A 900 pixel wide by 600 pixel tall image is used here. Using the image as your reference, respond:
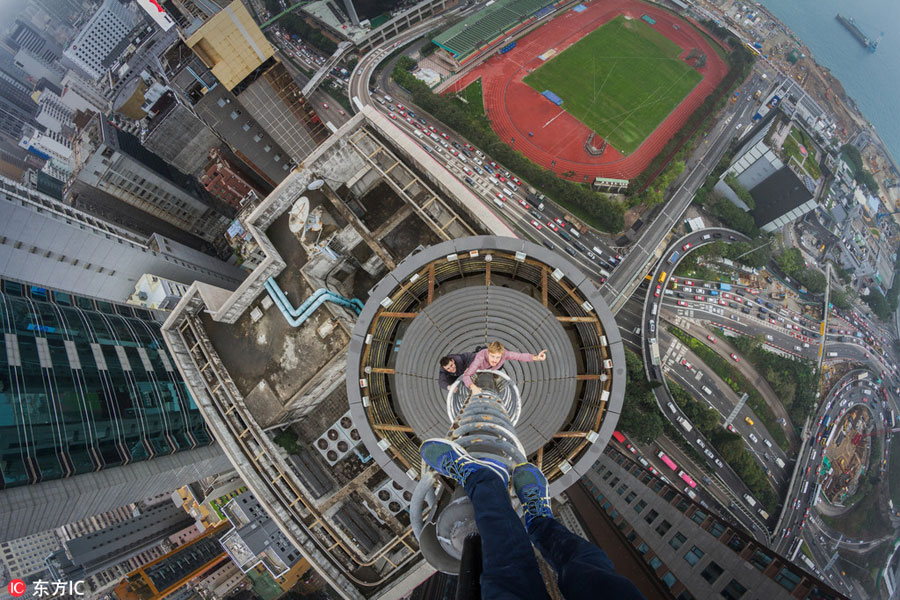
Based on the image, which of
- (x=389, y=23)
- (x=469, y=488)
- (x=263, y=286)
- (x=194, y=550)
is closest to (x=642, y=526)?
(x=469, y=488)

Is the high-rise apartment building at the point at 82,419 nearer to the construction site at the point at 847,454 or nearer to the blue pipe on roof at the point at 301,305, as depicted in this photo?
the blue pipe on roof at the point at 301,305

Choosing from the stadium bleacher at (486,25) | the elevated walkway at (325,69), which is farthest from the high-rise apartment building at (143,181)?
the stadium bleacher at (486,25)

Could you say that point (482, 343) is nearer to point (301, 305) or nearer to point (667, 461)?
point (301, 305)

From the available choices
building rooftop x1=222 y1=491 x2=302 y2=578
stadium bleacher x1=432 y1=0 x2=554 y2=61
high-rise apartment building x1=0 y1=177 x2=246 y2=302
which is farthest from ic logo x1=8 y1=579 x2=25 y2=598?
stadium bleacher x1=432 y1=0 x2=554 y2=61

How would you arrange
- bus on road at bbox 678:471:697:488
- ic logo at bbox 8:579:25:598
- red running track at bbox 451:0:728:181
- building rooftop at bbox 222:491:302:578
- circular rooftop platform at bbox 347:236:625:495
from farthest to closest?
red running track at bbox 451:0:728:181, bus on road at bbox 678:471:697:488, ic logo at bbox 8:579:25:598, building rooftop at bbox 222:491:302:578, circular rooftop platform at bbox 347:236:625:495

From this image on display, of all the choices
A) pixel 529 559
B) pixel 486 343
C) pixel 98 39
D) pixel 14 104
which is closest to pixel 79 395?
pixel 486 343

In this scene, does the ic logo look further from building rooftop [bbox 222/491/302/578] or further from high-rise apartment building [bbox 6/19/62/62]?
high-rise apartment building [bbox 6/19/62/62]
